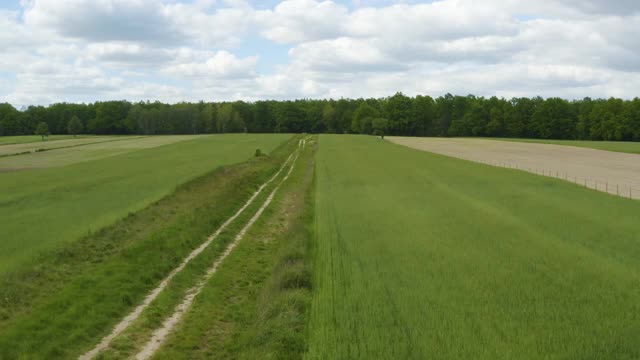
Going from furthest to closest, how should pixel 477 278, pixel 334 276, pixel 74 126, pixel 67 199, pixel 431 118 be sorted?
pixel 431 118
pixel 74 126
pixel 67 199
pixel 334 276
pixel 477 278

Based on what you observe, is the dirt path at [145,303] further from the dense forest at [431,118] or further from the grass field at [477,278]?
the dense forest at [431,118]

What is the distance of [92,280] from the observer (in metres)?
17.7

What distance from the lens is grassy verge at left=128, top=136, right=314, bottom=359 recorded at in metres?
12.4

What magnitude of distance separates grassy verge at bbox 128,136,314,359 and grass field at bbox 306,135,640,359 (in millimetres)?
537

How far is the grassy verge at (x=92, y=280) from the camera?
13.3m

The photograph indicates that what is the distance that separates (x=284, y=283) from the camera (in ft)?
54.1

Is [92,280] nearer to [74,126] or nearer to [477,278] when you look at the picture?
[477,278]

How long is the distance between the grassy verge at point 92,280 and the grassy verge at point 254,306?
5.77 ft

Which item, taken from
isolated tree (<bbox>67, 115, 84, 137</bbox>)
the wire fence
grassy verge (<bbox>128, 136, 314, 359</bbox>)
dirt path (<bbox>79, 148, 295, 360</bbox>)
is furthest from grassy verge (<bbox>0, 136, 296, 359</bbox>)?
isolated tree (<bbox>67, 115, 84, 137</bbox>)

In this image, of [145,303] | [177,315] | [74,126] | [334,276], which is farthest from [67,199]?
[74,126]

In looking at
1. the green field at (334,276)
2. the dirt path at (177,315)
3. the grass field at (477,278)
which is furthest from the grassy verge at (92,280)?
the grass field at (477,278)

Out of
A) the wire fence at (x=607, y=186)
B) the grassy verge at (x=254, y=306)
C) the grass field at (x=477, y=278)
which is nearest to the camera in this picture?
the grass field at (x=477, y=278)

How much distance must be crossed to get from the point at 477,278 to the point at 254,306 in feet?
20.4

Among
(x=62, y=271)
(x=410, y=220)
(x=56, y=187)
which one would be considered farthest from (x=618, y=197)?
(x=56, y=187)
